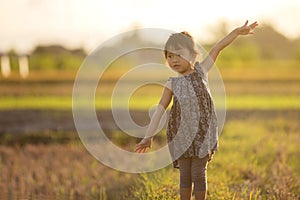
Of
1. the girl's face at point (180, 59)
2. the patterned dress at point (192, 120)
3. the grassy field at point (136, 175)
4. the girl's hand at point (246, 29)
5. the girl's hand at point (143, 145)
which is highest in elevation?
the girl's hand at point (246, 29)

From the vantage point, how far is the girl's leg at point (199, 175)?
3.98 m

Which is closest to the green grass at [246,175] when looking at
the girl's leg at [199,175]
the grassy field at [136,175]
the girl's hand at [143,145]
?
the grassy field at [136,175]

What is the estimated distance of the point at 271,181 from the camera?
558cm

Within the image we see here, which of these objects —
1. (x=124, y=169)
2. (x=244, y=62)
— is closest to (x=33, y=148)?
(x=124, y=169)

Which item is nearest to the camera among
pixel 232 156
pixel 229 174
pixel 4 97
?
pixel 229 174

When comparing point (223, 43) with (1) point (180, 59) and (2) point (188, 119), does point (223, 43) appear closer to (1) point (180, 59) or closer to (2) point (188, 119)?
(1) point (180, 59)

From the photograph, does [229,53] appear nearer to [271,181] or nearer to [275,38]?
[275,38]

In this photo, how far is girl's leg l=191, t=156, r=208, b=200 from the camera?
13.0 feet

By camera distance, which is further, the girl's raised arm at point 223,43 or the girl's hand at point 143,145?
the girl's raised arm at point 223,43

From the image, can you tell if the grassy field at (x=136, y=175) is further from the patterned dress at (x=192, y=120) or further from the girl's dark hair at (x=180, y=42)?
the girl's dark hair at (x=180, y=42)

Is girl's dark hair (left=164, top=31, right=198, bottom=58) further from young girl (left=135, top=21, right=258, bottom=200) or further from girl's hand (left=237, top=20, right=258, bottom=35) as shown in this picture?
girl's hand (left=237, top=20, right=258, bottom=35)

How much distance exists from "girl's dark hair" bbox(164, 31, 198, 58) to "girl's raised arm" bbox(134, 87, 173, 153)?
290mm

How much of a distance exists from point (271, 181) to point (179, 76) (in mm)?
1922

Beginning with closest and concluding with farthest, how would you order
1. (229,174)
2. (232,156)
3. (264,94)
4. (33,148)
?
(229,174) < (232,156) < (33,148) < (264,94)
